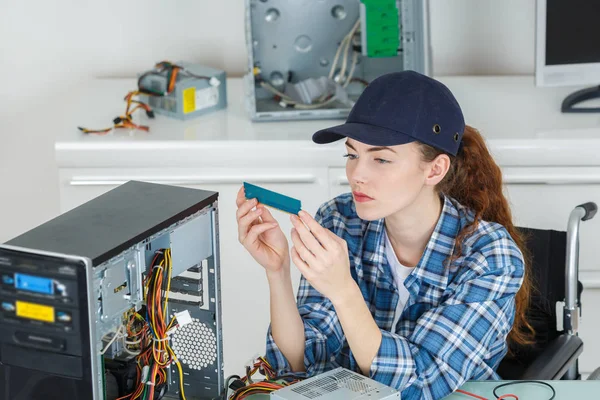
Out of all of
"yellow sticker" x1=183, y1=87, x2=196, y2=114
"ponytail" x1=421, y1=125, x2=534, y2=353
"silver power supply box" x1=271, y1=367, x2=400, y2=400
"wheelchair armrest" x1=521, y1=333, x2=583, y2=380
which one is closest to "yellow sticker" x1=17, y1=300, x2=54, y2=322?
"silver power supply box" x1=271, y1=367, x2=400, y2=400

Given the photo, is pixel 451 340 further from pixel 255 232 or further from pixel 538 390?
pixel 255 232

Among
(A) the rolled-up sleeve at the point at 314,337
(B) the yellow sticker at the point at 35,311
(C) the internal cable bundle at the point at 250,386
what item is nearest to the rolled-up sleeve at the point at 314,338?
(A) the rolled-up sleeve at the point at 314,337

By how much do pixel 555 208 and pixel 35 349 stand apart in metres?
1.63

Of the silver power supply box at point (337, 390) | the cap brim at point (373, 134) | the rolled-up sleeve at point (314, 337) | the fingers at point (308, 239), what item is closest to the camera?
the silver power supply box at point (337, 390)

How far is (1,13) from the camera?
3.12m

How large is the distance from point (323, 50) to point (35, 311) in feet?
5.40

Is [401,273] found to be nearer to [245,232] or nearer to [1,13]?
[245,232]

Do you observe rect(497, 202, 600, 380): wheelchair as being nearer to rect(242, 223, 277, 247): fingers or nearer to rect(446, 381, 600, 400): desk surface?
rect(446, 381, 600, 400): desk surface

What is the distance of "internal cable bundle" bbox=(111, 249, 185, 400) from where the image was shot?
1455 millimetres

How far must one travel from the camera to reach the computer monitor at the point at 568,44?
105 inches

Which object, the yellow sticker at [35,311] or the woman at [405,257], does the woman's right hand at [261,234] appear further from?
the yellow sticker at [35,311]

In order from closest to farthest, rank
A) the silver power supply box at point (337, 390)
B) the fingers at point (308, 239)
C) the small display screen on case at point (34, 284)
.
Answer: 1. the small display screen on case at point (34, 284)
2. the silver power supply box at point (337, 390)
3. the fingers at point (308, 239)

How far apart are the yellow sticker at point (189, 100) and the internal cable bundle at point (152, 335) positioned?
1.29 m

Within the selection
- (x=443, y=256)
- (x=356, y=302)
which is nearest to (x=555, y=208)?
(x=443, y=256)
